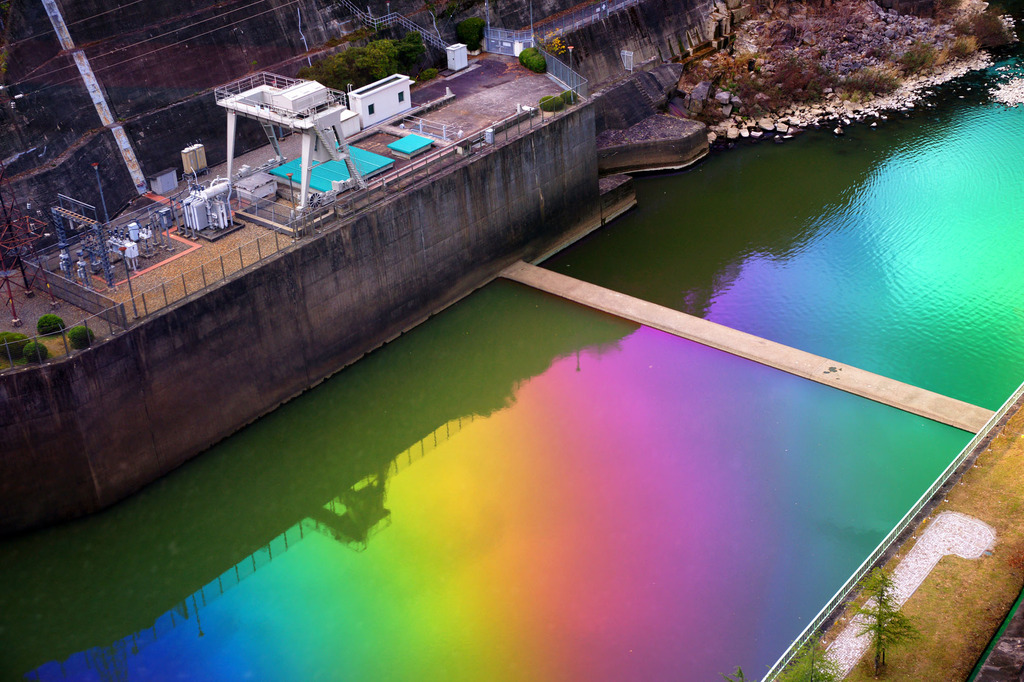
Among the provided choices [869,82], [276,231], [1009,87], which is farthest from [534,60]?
[1009,87]

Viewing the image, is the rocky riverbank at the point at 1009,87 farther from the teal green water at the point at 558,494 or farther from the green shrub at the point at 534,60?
the green shrub at the point at 534,60

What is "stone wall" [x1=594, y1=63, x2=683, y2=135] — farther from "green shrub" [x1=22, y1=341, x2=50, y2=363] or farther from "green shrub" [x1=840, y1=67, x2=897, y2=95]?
"green shrub" [x1=22, y1=341, x2=50, y2=363]

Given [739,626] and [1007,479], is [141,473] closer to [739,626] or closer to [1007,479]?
[739,626]

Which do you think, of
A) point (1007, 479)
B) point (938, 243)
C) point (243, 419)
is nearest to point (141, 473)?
point (243, 419)

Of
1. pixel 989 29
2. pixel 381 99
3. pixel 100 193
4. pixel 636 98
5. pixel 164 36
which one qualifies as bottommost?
pixel 989 29

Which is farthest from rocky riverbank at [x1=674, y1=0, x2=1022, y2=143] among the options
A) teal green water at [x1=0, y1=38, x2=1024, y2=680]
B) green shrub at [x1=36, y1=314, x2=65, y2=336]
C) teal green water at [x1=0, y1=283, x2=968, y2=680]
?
green shrub at [x1=36, y1=314, x2=65, y2=336]

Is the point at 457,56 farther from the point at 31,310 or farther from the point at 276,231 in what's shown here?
the point at 31,310
